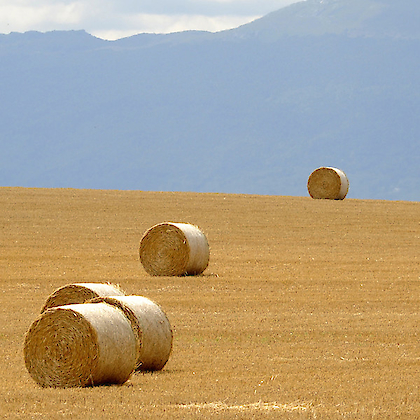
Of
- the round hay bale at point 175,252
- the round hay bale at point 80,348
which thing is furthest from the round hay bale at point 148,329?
the round hay bale at point 175,252

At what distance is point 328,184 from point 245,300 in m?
26.1

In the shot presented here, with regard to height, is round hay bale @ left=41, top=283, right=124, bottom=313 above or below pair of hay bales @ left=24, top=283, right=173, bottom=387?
above

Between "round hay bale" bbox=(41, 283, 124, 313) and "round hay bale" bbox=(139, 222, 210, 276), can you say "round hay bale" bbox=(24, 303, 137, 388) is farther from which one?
"round hay bale" bbox=(139, 222, 210, 276)

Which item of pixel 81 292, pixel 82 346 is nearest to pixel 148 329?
pixel 82 346

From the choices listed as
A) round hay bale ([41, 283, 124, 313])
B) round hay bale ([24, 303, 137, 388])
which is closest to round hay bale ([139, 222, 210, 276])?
round hay bale ([41, 283, 124, 313])

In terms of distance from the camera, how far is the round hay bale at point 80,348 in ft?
32.9

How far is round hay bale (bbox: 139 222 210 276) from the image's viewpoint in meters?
22.8

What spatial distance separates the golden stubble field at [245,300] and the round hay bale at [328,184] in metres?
1.56

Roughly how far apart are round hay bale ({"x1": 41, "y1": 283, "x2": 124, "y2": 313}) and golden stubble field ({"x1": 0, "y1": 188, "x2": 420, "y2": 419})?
3.12 ft

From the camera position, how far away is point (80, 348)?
10.0 metres

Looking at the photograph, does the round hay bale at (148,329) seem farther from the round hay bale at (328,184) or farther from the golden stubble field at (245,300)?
the round hay bale at (328,184)

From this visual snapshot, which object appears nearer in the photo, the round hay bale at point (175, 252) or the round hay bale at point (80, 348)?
the round hay bale at point (80, 348)

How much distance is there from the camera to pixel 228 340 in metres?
13.8

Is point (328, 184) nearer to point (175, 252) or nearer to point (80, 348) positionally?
point (175, 252)
